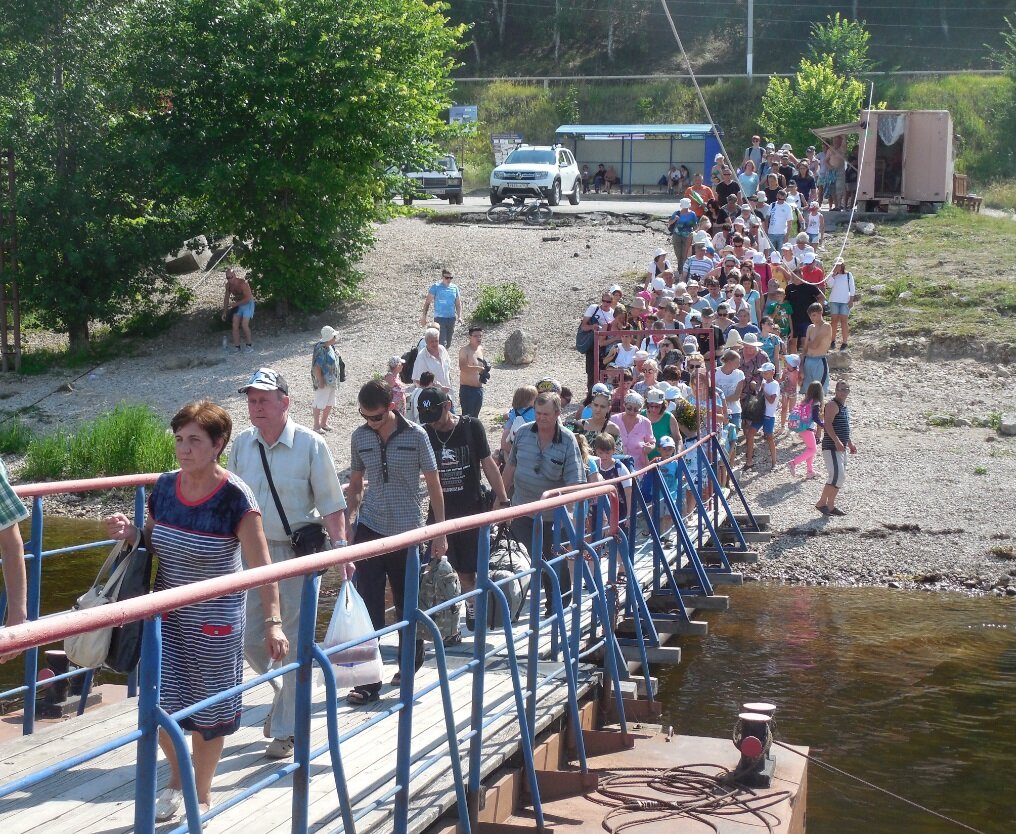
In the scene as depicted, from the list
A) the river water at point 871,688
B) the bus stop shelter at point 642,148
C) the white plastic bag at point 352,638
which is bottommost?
the river water at point 871,688

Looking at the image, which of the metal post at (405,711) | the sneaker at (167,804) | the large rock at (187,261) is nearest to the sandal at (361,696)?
the metal post at (405,711)

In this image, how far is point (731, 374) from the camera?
1530 centimetres

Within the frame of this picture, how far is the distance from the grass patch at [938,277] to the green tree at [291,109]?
925cm

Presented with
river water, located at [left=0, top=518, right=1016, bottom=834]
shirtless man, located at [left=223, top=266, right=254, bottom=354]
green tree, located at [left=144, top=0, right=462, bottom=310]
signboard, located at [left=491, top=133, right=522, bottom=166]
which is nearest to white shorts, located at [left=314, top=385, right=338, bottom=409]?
river water, located at [left=0, top=518, right=1016, bottom=834]

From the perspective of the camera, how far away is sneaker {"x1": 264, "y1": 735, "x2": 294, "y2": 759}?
16.8 feet

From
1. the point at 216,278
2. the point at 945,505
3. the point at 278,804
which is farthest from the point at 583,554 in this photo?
the point at 216,278

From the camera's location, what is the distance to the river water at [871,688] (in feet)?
28.4

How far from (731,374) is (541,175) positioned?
699 inches

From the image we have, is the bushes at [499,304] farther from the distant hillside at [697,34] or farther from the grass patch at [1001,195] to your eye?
the distant hillside at [697,34]

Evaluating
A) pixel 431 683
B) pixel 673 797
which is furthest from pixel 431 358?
pixel 431 683

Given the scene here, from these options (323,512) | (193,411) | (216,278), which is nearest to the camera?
(193,411)

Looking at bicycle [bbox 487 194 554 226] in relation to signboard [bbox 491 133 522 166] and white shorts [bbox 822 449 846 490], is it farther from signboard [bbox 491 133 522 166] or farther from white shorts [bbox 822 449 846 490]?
white shorts [bbox 822 449 846 490]

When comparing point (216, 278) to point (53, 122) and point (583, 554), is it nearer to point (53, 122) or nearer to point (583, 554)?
point (53, 122)

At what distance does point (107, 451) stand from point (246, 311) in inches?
216
